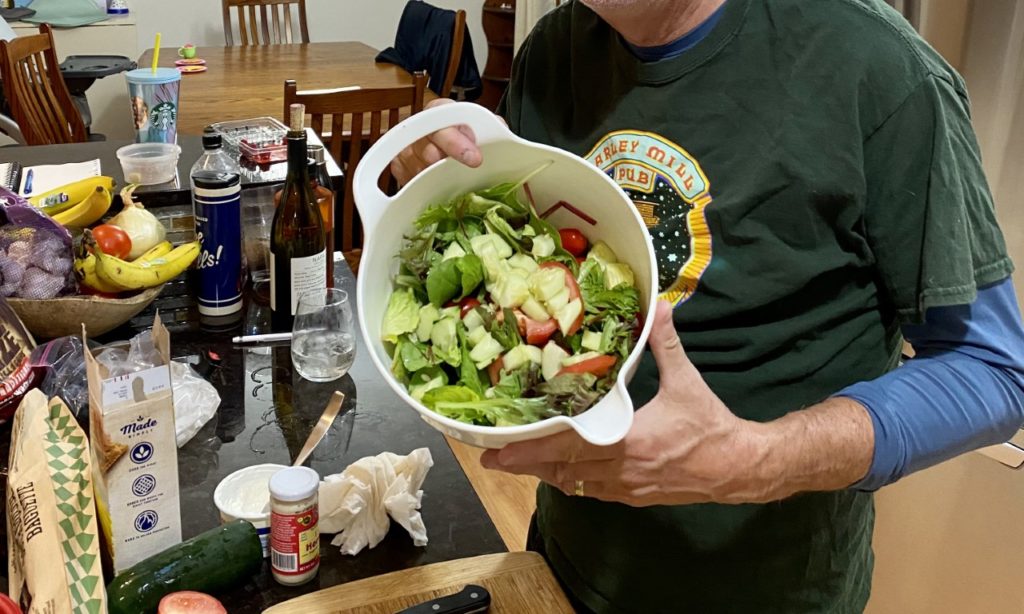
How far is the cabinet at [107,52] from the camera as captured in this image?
431 cm

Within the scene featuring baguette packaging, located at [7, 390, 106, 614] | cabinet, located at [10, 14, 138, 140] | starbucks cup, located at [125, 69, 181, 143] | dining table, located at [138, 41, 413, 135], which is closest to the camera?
baguette packaging, located at [7, 390, 106, 614]

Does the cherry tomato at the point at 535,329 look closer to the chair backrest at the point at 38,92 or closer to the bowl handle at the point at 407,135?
the bowl handle at the point at 407,135

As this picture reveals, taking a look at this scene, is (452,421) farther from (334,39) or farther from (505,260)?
(334,39)

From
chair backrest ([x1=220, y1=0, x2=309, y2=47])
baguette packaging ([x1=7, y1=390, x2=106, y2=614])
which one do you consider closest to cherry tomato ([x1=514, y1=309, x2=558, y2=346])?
baguette packaging ([x1=7, y1=390, x2=106, y2=614])

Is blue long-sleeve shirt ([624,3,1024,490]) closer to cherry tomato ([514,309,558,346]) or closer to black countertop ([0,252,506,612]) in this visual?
cherry tomato ([514,309,558,346])

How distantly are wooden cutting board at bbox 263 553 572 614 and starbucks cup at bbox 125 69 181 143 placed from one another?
4.19 ft

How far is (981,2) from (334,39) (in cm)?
433

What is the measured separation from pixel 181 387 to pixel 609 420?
759 millimetres

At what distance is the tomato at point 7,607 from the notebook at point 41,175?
1.07m

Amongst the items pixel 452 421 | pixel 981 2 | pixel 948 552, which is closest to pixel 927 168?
pixel 452 421

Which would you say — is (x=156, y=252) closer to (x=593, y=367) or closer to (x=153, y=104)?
(x=153, y=104)

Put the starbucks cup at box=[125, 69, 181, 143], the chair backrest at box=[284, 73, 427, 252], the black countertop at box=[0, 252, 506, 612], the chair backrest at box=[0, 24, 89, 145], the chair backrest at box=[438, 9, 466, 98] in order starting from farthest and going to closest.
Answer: the chair backrest at box=[438, 9, 466, 98]
the chair backrest at box=[0, 24, 89, 145]
the chair backrest at box=[284, 73, 427, 252]
the starbucks cup at box=[125, 69, 181, 143]
the black countertop at box=[0, 252, 506, 612]

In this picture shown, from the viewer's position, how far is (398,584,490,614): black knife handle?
2.81 feet

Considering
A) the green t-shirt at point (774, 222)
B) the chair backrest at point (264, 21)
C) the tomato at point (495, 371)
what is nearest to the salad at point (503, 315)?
the tomato at point (495, 371)
